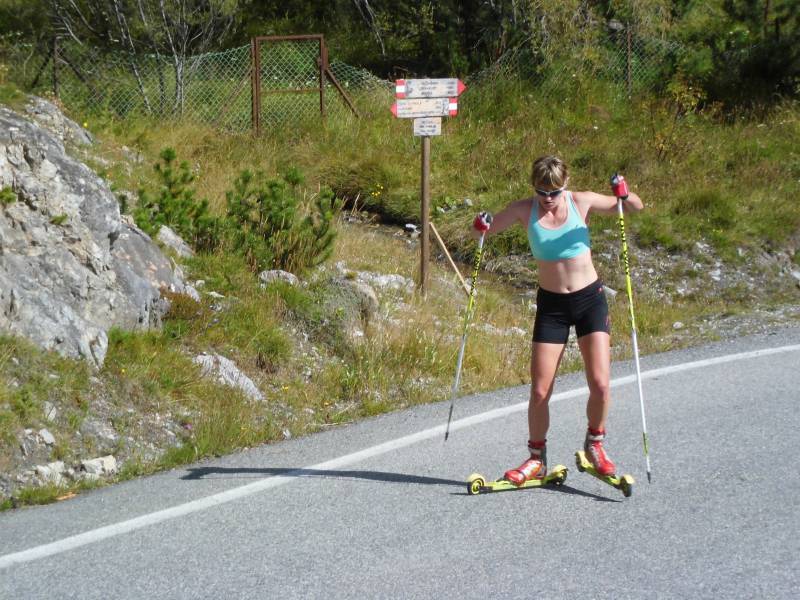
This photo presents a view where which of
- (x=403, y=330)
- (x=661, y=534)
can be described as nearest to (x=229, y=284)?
(x=403, y=330)

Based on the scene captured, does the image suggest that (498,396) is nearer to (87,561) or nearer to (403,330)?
(403,330)

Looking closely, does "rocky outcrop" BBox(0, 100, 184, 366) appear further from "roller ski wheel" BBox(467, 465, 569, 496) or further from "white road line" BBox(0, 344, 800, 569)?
"roller ski wheel" BBox(467, 465, 569, 496)

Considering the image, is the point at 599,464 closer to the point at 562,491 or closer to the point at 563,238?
the point at 562,491

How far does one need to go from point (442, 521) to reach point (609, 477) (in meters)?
0.97

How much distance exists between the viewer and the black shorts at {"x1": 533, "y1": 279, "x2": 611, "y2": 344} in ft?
18.5

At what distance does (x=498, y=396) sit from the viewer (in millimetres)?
7730

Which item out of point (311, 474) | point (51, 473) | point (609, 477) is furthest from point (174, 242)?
point (609, 477)

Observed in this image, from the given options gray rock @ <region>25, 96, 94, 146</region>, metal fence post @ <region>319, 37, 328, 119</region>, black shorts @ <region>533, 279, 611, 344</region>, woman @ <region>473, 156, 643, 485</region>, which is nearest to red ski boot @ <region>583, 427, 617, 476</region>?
woman @ <region>473, 156, 643, 485</region>

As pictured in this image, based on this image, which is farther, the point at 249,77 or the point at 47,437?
the point at 249,77

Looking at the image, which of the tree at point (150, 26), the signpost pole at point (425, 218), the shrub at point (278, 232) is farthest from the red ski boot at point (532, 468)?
the tree at point (150, 26)

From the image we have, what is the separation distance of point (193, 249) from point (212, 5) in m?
9.38

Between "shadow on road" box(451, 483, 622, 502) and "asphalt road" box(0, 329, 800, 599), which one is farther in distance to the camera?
"shadow on road" box(451, 483, 622, 502)

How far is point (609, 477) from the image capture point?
557cm

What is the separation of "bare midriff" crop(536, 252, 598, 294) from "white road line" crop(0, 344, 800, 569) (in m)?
1.54
